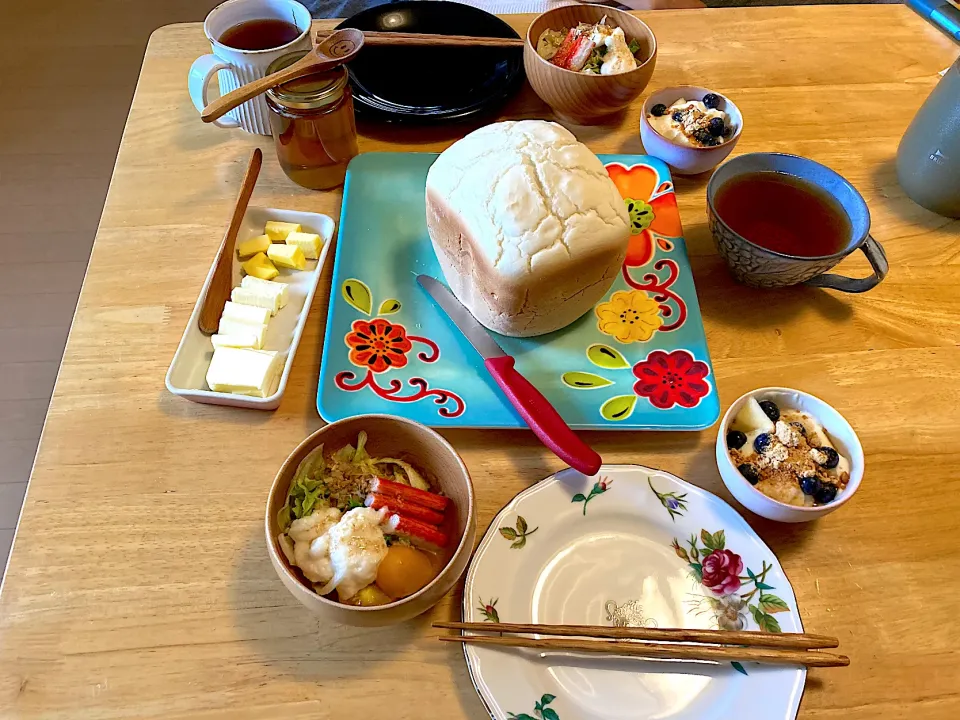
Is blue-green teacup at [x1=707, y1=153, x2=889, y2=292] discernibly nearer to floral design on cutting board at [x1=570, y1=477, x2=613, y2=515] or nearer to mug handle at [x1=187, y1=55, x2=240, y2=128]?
floral design on cutting board at [x1=570, y1=477, x2=613, y2=515]

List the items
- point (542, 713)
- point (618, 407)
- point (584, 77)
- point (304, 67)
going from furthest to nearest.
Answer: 1. point (584, 77)
2. point (304, 67)
3. point (618, 407)
4. point (542, 713)

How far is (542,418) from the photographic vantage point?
0.82 metres

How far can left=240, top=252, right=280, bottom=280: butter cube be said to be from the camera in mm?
993

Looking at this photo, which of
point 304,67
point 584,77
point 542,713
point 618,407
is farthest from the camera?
point 584,77

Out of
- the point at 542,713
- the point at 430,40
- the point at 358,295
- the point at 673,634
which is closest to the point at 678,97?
the point at 430,40

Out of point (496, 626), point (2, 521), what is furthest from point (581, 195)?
point (2, 521)

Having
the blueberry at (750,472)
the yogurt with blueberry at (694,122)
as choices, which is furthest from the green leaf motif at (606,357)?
the yogurt with blueberry at (694,122)

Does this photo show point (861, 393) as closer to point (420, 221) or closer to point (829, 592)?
point (829, 592)

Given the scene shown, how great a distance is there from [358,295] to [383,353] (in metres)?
0.11

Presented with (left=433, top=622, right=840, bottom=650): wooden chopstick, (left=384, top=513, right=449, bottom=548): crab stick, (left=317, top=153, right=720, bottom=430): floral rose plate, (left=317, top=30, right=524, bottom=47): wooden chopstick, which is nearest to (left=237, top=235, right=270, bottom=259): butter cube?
(left=317, top=153, right=720, bottom=430): floral rose plate

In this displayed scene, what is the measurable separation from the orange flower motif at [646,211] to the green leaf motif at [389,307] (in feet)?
1.12

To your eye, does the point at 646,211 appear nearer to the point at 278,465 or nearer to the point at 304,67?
the point at 304,67

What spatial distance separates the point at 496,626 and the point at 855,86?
122cm

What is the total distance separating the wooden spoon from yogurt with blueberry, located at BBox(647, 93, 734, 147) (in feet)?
2.12
